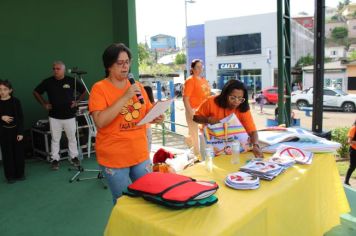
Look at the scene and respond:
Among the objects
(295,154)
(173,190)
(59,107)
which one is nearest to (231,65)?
(59,107)

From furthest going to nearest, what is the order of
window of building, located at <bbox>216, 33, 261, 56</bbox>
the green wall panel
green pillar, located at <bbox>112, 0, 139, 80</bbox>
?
1. window of building, located at <bbox>216, 33, 261, 56</bbox>
2. green pillar, located at <bbox>112, 0, 139, 80</bbox>
3. the green wall panel

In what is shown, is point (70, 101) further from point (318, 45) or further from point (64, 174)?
point (318, 45)

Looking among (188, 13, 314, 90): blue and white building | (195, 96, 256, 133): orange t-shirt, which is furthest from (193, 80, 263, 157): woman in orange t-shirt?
(188, 13, 314, 90): blue and white building

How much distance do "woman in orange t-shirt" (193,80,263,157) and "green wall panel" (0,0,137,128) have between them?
345 centimetres

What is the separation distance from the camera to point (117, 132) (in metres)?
2.10

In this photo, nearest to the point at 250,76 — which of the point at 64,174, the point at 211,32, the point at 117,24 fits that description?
the point at 211,32

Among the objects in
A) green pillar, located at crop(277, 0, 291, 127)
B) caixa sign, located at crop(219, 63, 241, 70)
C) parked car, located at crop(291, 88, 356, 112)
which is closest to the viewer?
green pillar, located at crop(277, 0, 291, 127)

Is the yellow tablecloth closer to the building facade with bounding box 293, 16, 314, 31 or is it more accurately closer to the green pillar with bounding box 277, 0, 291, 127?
the green pillar with bounding box 277, 0, 291, 127

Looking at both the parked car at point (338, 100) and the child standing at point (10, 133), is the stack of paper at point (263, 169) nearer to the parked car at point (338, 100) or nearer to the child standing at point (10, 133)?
the child standing at point (10, 133)

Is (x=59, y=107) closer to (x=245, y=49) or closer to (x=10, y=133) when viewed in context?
(x=10, y=133)

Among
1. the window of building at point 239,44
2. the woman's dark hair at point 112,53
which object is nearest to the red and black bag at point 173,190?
the woman's dark hair at point 112,53

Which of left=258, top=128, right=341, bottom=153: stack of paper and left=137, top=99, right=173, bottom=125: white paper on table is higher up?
left=137, top=99, right=173, bottom=125: white paper on table

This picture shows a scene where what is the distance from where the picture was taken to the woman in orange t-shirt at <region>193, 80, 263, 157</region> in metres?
2.82

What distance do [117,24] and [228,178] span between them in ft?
16.6
